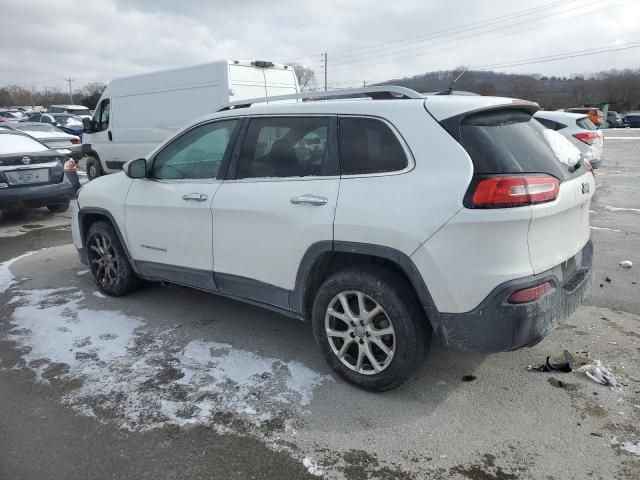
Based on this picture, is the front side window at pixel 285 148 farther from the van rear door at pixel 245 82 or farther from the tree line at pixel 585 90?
the tree line at pixel 585 90

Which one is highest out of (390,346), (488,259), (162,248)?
(488,259)

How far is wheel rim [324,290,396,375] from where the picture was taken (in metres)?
3.03

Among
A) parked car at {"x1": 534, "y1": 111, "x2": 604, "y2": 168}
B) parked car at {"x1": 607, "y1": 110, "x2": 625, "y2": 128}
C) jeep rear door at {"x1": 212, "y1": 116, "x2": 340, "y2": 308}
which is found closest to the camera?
jeep rear door at {"x1": 212, "y1": 116, "x2": 340, "y2": 308}

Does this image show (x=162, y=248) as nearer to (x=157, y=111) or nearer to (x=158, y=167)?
(x=158, y=167)

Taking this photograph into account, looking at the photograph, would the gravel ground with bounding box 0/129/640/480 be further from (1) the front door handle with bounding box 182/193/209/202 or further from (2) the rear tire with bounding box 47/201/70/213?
(2) the rear tire with bounding box 47/201/70/213

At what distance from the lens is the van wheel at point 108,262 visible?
15.6ft

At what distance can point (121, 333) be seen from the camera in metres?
4.10

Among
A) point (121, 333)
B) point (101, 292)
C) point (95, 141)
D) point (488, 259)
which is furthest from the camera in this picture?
point (95, 141)

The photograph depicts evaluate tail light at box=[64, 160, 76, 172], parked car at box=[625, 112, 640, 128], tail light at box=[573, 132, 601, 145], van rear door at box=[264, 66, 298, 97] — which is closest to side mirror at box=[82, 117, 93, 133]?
tail light at box=[64, 160, 76, 172]

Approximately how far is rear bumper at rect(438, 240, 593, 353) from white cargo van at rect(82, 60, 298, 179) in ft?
25.1

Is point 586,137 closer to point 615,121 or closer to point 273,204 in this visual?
point 273,204

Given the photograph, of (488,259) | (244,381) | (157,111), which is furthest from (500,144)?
(157,111)

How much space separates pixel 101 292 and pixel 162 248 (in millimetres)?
1262

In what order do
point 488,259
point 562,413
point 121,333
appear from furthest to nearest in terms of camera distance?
point 121,333, point 562,413, point 488,259
